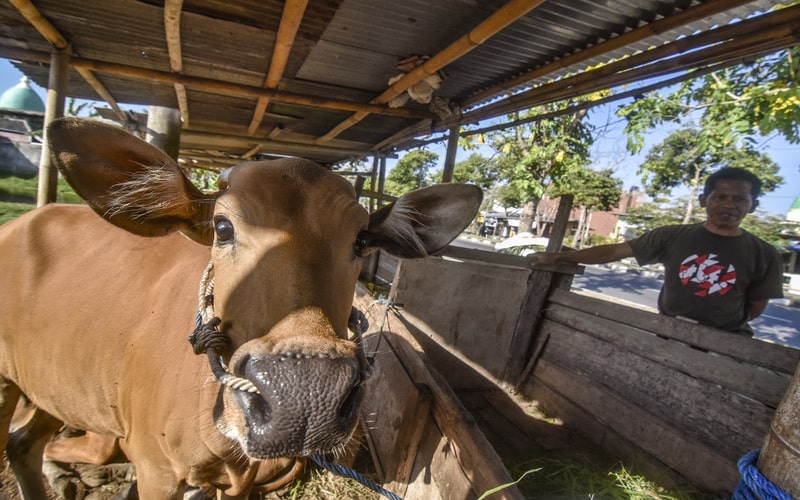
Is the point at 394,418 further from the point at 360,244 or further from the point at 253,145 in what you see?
the point at 253,145

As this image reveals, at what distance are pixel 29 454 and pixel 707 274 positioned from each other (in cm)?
530

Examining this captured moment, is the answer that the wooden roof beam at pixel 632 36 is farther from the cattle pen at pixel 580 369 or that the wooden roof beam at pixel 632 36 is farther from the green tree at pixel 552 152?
the green tree at pixel 552 152

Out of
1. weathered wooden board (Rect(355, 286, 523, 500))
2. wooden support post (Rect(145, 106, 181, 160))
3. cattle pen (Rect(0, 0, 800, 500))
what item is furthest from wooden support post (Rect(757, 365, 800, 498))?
wooden support post (Rect(145, 106, 181, 160))

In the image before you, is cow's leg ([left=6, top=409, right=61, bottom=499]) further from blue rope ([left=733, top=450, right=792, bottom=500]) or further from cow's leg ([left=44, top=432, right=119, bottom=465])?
blue rope ([left=733, top=450, right=792, bottom=500])

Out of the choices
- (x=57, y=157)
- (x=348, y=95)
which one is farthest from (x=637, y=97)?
(x=57, y=157)

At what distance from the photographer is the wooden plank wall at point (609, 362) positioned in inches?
90.5

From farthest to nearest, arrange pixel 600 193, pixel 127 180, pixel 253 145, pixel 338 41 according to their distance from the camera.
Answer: pixel 600 193 → pixel 253 145 → pixel 338 41 → pixel 127 180

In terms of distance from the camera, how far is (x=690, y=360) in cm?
255

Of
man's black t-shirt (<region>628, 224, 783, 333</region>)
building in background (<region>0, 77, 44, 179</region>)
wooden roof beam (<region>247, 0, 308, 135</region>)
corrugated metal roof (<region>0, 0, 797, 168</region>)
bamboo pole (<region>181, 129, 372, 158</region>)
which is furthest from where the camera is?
building in background (<region>0, 77, 44, 179</region>)

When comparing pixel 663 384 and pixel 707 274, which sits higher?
pixel 707 274

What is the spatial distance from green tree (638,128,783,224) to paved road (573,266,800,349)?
5749 mm

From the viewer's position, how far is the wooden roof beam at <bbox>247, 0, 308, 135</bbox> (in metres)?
2.93

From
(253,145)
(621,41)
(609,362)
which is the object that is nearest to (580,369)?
(609,362)

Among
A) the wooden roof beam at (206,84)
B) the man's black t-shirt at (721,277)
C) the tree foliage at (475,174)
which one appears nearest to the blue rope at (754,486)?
the man's black t-shirt at (721,277)
